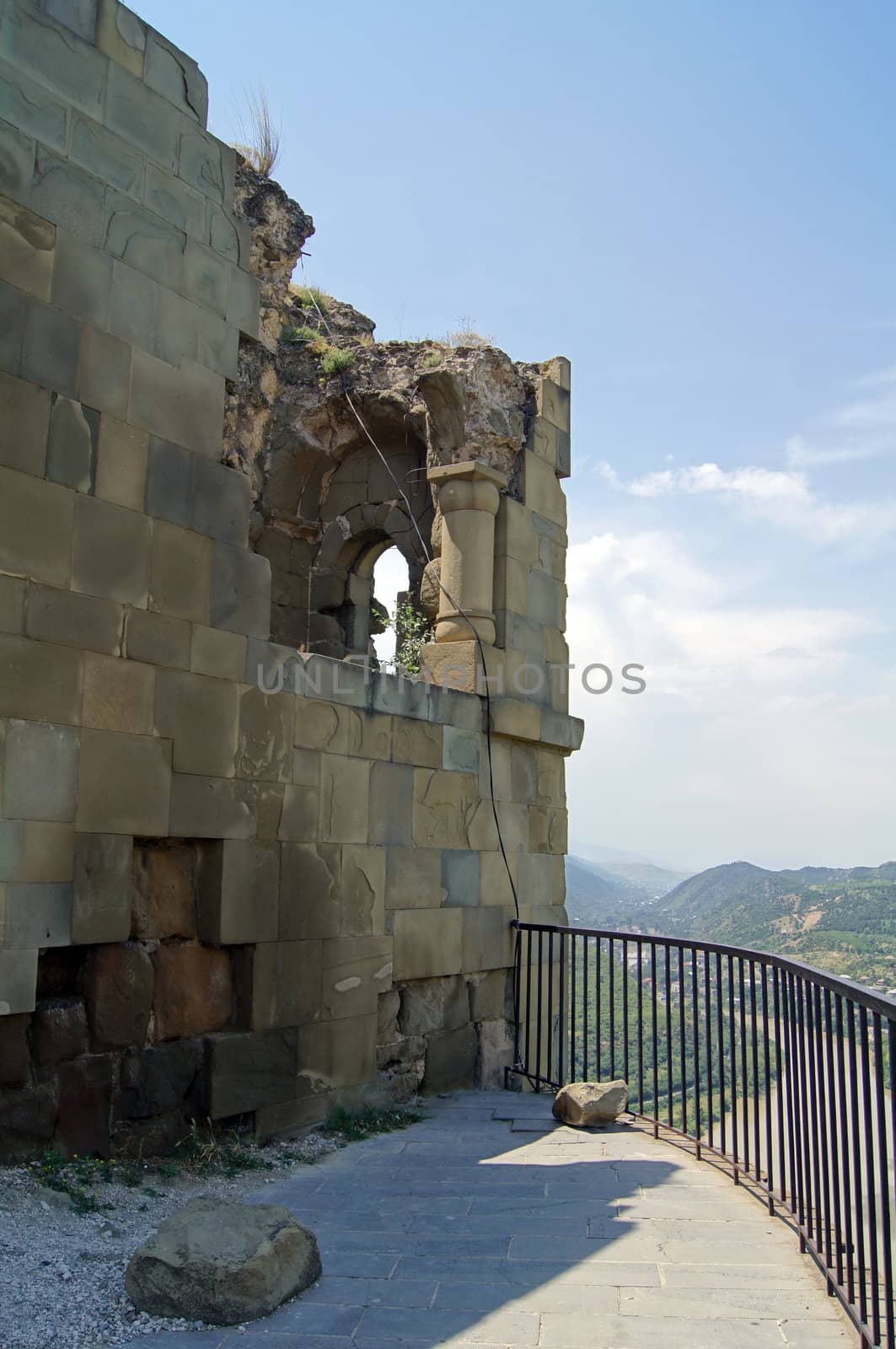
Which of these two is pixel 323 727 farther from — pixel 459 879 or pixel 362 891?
pixel 459 879

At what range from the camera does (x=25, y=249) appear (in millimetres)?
4730

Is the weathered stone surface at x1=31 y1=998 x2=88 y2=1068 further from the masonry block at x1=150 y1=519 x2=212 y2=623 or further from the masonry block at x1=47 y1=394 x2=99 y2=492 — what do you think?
the masonry block at x1=47 y1=394 x2=99 y2=492

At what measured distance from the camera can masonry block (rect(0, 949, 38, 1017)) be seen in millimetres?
4262

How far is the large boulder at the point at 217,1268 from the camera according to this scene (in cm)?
326

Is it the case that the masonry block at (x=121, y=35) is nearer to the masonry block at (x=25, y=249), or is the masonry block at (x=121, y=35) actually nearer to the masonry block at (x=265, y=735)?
the masonry block at (x=25, y=249)

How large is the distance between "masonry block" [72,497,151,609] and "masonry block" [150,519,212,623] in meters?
0.06

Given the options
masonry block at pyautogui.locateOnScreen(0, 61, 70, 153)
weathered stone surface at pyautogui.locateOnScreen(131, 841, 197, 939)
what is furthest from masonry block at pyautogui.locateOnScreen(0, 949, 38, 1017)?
masonry block at pyautogui.locateOnScreen(0, 61, 70, 153)

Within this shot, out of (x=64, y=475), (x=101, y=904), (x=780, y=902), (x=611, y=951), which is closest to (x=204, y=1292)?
(x=101, y=904)

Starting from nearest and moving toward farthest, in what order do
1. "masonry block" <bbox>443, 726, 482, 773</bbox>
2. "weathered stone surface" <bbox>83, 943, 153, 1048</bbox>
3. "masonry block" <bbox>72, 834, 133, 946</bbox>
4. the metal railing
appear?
the metal railing < "masonry block" <bbox>72, 834, 133, 946</bbox> < "weathered stone surface" <bbox>83, 943, 153, 1048</bbox> < "masonry block" <bbox>443, 726, 482, 773</bbox>

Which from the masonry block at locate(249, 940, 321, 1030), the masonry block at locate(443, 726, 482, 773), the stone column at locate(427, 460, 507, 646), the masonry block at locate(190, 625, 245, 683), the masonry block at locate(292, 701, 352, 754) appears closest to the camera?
the masonry block at locate(190, 625, 245, 683)

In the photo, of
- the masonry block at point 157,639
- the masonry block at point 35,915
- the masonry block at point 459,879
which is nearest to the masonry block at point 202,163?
the masonry block at point 157,639

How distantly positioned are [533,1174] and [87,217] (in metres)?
4.92

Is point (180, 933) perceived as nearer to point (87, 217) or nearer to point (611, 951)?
point (611, 951)

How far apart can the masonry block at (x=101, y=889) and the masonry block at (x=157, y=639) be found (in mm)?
824
